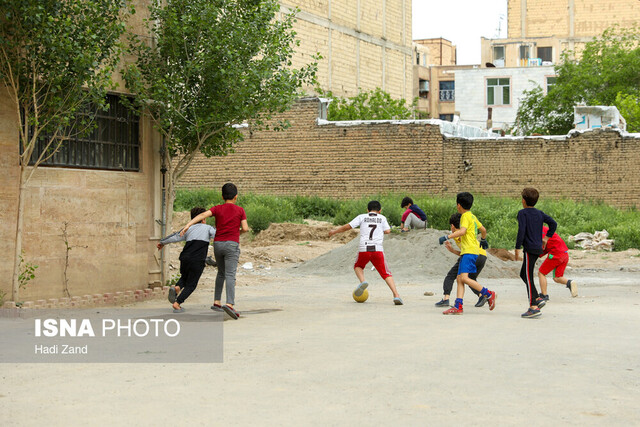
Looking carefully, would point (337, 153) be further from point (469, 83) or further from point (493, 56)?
point (493, 56)

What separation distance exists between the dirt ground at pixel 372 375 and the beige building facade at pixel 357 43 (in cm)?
3273

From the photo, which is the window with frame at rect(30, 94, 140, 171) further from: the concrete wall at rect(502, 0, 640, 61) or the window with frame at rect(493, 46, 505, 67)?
the concrete wall at rect(502, 0, 640, 61)

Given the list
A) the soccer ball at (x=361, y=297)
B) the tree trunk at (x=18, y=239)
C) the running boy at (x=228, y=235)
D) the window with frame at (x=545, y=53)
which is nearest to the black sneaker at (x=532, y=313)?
the soccer ball at (x=361, y=297)

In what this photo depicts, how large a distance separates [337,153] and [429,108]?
4662 cm

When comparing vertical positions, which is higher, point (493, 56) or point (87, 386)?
point (493, 56)

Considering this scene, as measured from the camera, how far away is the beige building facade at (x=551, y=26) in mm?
62781

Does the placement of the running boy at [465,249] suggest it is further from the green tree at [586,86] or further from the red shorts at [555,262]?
the green tree at [586,86]

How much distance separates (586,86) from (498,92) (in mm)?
11029

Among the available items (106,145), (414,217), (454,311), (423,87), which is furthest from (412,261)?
(423,87)

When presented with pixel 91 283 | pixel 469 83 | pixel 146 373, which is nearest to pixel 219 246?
pixel 91 283

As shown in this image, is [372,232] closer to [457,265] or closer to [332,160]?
[457,265]

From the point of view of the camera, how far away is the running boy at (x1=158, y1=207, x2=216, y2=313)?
38.6 feet

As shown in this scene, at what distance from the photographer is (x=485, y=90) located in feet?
182

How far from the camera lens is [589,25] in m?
64.2
